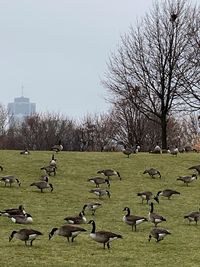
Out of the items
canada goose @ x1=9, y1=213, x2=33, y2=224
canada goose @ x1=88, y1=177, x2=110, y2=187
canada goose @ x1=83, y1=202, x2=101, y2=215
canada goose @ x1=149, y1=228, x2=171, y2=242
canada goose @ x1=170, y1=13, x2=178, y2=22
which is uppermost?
→ canada goose @ x1=170, y1=13, x2=178, y2=22

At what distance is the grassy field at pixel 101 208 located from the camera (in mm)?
12688

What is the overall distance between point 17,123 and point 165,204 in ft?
196

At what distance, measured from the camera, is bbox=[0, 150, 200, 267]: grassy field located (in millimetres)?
12688

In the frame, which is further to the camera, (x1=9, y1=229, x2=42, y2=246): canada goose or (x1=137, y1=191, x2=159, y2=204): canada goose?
(x1=137, y1=191, x2=159, y2=204): canada goose

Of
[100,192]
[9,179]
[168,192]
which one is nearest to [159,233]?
[100,192]

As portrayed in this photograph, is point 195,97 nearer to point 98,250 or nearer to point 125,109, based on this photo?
point 125,109

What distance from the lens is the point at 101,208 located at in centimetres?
2058

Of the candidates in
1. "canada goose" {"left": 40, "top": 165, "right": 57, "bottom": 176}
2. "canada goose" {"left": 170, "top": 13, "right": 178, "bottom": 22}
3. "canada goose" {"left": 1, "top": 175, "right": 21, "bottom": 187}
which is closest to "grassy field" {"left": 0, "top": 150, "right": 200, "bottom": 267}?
"canada goose" {"left": 1, "top": 175, "right": 21, "bottom": 187}

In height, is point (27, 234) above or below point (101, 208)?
below

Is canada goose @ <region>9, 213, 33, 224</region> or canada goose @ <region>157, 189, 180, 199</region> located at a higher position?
canada goose @ <region>157, 189, 180, 199</region>

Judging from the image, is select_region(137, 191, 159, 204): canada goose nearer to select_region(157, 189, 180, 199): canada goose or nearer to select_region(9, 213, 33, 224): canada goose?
select_region(157, 189, 180, 199): canada goose

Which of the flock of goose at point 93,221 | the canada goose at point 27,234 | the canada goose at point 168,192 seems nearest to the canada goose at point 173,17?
the flock of goose at point 93,221

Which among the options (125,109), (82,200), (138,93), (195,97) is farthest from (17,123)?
(82,200)

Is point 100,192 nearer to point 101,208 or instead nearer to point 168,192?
point 101,208
